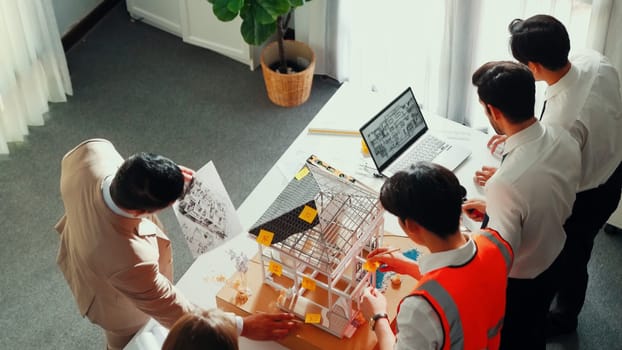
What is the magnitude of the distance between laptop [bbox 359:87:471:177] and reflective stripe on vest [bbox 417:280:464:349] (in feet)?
3.37

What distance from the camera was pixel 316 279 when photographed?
230 cm

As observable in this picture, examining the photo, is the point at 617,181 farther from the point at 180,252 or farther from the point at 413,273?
the point at 180,252

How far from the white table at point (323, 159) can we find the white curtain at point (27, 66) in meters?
1.93

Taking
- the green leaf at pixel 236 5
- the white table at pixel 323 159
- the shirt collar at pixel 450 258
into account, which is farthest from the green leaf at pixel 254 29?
the shirt collar at pixel 450 258

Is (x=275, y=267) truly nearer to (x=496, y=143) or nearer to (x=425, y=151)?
(x=425, y=151)

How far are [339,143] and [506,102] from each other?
99 cm

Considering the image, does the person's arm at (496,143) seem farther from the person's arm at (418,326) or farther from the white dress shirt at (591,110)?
the person's arm at (418,326)

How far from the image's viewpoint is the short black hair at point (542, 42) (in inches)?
96.8

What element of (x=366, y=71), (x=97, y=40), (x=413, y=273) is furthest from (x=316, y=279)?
(x=97, y=40)

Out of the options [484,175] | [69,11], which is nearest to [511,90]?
[484,175]

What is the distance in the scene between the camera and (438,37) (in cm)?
405

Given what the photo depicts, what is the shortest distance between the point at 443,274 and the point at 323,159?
1.26m

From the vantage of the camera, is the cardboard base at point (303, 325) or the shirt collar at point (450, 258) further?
the cardboard base at point (303, 325)

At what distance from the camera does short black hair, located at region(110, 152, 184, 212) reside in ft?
6.79
